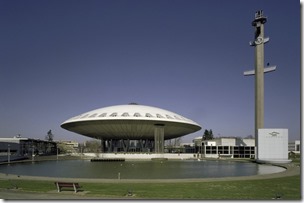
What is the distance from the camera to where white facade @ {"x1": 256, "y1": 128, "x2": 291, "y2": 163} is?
53.8 m

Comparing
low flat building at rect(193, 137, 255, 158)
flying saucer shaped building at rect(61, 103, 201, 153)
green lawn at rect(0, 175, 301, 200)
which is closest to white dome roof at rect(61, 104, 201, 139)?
flying saucer shaped building at rect(61, 103, 201, 153)

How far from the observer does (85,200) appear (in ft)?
43.5

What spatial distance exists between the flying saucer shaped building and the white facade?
23.5m

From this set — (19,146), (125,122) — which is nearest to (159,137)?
(125,122)

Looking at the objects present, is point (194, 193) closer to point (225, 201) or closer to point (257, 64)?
point (225, 201)

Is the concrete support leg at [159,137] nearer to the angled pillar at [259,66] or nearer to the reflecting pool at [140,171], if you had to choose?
the angled pillar at [259,66]

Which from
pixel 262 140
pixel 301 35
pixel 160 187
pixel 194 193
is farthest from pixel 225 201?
pixel 262 140

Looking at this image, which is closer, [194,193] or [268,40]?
[194,193]

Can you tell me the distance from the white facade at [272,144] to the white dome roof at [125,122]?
23.5 metres

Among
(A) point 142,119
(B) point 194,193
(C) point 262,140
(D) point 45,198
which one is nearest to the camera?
(D) point 45,198

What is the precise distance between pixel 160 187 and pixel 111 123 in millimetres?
56162

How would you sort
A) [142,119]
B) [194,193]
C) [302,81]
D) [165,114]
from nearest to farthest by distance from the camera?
1. [302,81]
2. [194,193]
3. [142,119]
4. [165,114]

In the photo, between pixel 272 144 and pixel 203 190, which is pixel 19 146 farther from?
pixel 203 190

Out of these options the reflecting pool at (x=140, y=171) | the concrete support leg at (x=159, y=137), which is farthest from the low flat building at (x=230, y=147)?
the reflecting pool at (x=140, y=171)
